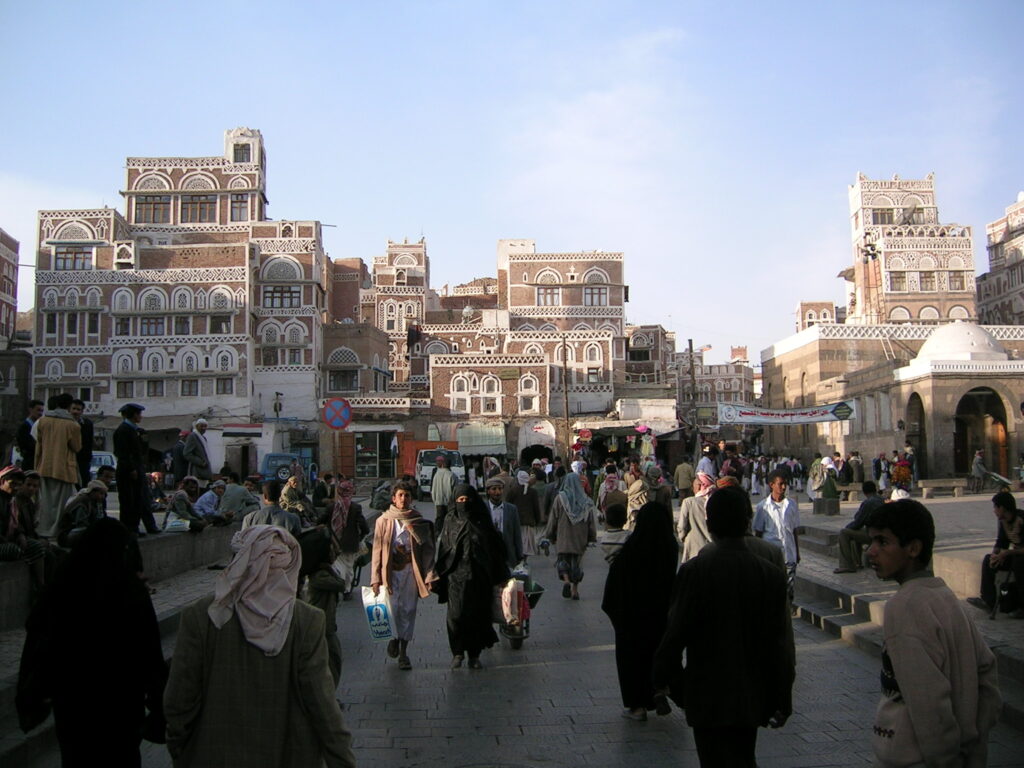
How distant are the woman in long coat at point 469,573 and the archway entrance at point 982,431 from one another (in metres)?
26.4

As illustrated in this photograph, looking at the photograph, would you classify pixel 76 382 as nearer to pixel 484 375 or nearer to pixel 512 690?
pixel 484 375

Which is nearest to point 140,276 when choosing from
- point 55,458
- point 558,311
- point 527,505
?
point 558,311

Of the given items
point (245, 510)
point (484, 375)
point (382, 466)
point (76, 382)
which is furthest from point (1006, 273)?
point (245, 510)

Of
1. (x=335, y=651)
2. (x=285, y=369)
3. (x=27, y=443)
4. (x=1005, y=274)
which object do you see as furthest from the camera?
(x=1005, y=274)

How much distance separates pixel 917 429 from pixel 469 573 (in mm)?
27434

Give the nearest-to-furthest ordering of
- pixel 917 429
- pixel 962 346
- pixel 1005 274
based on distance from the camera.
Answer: pixel 962 346 < pixel 917 429 < pixel 1005 274

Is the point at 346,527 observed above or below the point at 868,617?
above

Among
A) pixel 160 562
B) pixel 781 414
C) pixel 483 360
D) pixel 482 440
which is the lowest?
pixel 160 562

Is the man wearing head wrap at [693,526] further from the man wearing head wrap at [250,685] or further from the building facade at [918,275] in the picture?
the building facade at [918,275]

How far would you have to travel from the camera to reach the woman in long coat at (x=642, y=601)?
19.7 ft

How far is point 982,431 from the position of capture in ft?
106

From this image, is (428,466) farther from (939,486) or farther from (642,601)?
(642,601)

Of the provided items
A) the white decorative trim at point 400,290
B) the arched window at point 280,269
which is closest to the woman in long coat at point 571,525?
the arched window at point 280,269

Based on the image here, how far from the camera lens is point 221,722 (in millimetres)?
3250
